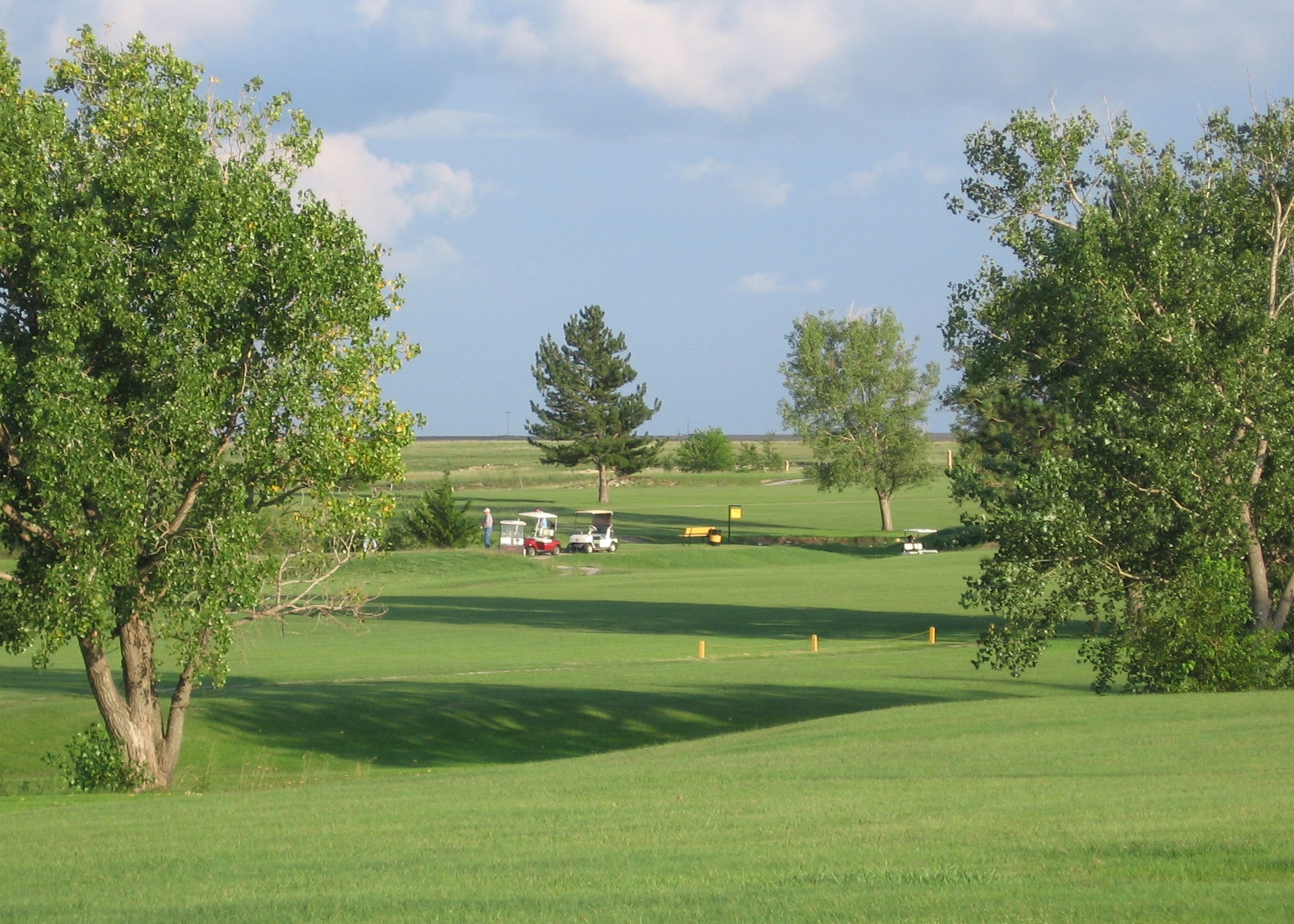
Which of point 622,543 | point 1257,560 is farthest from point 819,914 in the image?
point 622,543

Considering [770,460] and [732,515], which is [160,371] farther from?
[770,460]

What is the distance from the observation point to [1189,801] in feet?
32.0

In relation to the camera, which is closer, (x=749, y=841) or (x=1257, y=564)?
(x=749, y=841)

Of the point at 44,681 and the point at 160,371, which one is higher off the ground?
→ the point at 160,371

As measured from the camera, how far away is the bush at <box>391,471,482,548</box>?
65.4 m

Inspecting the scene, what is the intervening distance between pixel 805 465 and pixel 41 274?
7589 cm

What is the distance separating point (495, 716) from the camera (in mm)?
23641

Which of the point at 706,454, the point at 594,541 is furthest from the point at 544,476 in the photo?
the point at 594,541

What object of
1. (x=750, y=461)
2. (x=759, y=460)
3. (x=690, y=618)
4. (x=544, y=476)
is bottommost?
(x=690, y=618)

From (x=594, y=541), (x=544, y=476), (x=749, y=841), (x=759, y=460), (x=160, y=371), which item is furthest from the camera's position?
(x=759, y=460)

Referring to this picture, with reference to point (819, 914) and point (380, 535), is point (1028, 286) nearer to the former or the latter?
point (380, 535)

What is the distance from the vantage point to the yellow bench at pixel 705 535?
7000 cm

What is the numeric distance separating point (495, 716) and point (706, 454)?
129 metres

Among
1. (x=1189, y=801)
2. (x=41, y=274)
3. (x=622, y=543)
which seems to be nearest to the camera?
(x=1189, y=801)
